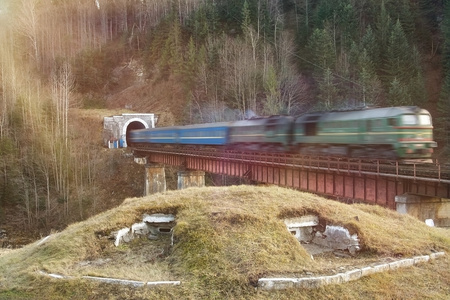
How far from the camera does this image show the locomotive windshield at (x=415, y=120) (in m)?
20.5

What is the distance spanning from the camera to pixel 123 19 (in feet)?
323

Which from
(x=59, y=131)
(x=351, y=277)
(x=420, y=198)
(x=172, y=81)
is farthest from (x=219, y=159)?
(x=172, y=81)

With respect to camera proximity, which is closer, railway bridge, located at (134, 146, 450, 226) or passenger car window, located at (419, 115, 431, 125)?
railway bridge, located at (134, 146, 450, 226)

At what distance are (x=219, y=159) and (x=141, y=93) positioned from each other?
42346mm

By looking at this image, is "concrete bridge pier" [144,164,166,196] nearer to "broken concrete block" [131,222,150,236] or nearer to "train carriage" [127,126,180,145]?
"train carriage" [127,126,180,145]

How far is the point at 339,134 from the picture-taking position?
78.8 feet

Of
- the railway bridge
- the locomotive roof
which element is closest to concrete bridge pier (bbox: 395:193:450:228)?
the railway bridge

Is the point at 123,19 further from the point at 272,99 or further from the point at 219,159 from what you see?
the point at 219,159

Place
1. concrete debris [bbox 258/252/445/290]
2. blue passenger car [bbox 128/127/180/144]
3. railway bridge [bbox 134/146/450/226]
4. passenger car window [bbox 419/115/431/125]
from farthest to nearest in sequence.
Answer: blue passenger car [bbox 128/127/180/144] < passenger car window [bbox 419/115/431/125] < railway bridge [bbox 134/146/450/226] < concrete debris [bbox 258/252/445/290]

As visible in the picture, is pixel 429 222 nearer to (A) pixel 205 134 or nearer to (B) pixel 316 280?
(B) pixel 316 280

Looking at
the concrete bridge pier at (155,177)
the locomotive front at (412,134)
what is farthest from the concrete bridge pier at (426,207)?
the concrete bridge pier at (155,177)

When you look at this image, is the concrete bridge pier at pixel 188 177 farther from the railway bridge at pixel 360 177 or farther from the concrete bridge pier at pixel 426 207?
the concrete bridge pier at pixel 426 207

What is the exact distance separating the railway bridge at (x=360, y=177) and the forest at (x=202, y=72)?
1883 centimetres

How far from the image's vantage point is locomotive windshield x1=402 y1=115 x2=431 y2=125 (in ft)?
67.3
